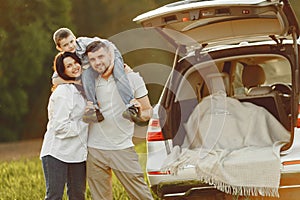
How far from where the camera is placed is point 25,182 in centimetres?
1145

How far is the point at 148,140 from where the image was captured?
7.98 meters

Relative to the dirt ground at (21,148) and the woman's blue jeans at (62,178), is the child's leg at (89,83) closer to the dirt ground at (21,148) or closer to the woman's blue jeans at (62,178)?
the woman's blue jeans at (62,178)

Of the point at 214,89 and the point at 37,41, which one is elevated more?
the point at 214,89

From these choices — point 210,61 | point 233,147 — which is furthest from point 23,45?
point 233,147

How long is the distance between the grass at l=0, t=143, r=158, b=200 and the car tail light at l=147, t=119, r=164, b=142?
1687 mm

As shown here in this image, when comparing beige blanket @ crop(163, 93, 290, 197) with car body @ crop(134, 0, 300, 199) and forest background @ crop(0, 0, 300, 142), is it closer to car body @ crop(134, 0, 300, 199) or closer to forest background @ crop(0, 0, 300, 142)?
car body @ crop(134, 0, 300, 199)

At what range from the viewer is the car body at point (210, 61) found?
735cm

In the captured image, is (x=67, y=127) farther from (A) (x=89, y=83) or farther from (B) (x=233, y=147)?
(B) (x=233, y=147)

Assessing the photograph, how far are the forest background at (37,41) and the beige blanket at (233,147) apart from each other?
39.1 ft

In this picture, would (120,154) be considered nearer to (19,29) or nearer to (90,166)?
(90,166)

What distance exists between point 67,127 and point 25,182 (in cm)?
425

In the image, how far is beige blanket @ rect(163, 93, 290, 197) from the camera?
7.45 meters

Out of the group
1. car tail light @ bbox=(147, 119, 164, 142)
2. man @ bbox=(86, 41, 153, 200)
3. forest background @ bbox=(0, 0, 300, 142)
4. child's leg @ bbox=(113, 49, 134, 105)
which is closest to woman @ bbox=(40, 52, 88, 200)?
man @ bbox=(86, 41, 153, 200)

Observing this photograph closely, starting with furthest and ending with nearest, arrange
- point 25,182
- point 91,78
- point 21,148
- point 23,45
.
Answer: point 23,45 < point 21,148 < point 25,182 < point 91,78
